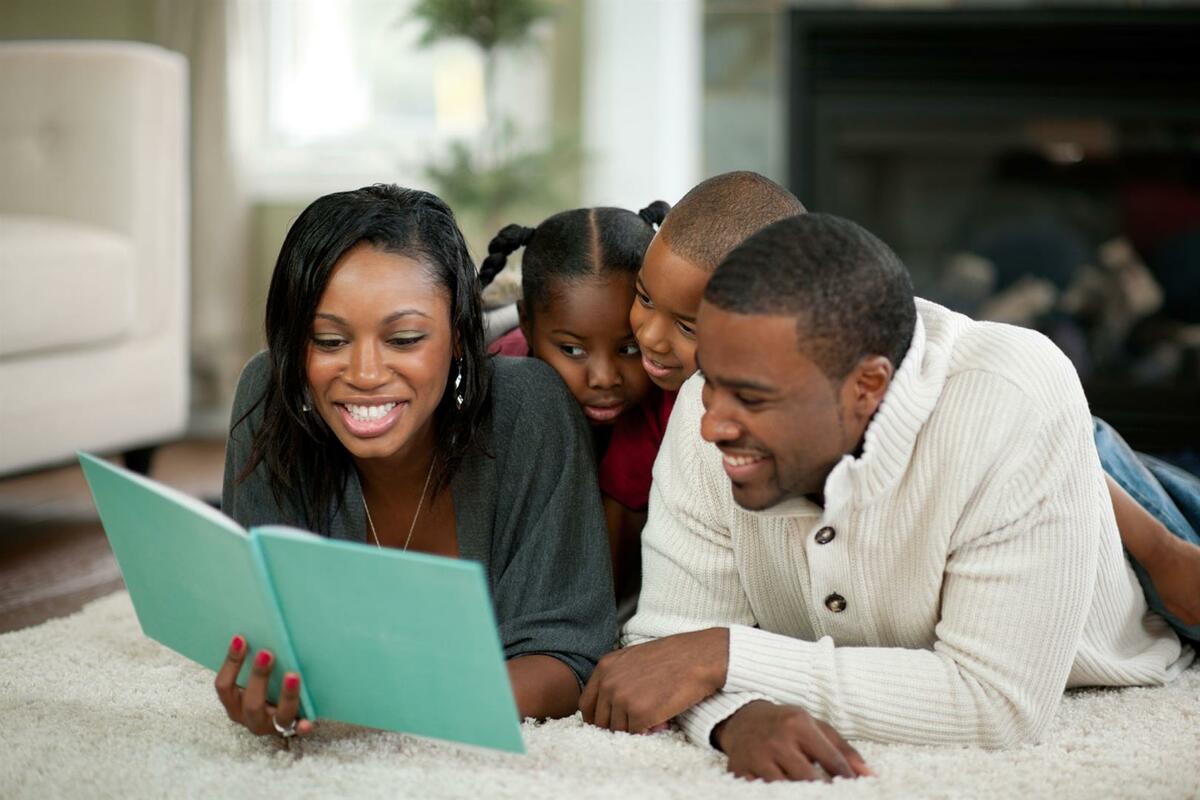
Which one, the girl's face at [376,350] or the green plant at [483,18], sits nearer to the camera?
the girl's face at [376,350]

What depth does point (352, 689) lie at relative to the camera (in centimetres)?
111

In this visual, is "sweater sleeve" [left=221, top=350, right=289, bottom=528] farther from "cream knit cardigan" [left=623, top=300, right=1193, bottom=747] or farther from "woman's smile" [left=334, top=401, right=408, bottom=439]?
"cream knit cardigan" [left=623, top=300, right=1193, bottom=747]

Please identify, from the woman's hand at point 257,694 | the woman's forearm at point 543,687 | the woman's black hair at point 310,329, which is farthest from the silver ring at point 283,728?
the woman's black hair at point 310,329

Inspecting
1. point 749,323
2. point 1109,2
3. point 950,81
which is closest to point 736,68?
point 950,81

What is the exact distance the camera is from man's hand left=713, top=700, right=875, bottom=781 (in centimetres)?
112

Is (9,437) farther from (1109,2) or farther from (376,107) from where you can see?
(1109,2)

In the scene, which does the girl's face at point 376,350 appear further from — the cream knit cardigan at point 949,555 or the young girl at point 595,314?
the cream knit cardigan at point 949,555

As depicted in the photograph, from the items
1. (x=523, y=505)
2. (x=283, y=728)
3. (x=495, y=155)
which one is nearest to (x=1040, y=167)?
(x=495, y=155)

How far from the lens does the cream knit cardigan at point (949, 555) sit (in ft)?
3.82

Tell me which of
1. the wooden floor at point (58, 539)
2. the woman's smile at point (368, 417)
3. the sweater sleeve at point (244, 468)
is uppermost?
the woman's smile at point (368, 417)

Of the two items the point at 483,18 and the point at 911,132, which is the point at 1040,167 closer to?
the point at 911,132

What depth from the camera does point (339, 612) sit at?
41.3 inches

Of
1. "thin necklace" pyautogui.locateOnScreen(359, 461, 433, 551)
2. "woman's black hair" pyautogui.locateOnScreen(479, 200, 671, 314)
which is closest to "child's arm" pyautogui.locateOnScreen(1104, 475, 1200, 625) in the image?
"woman's black hair" pyautogui.locateOnScreen(479, 200, 671, 314)

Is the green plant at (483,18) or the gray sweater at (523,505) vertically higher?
the green plant at (483,18)
